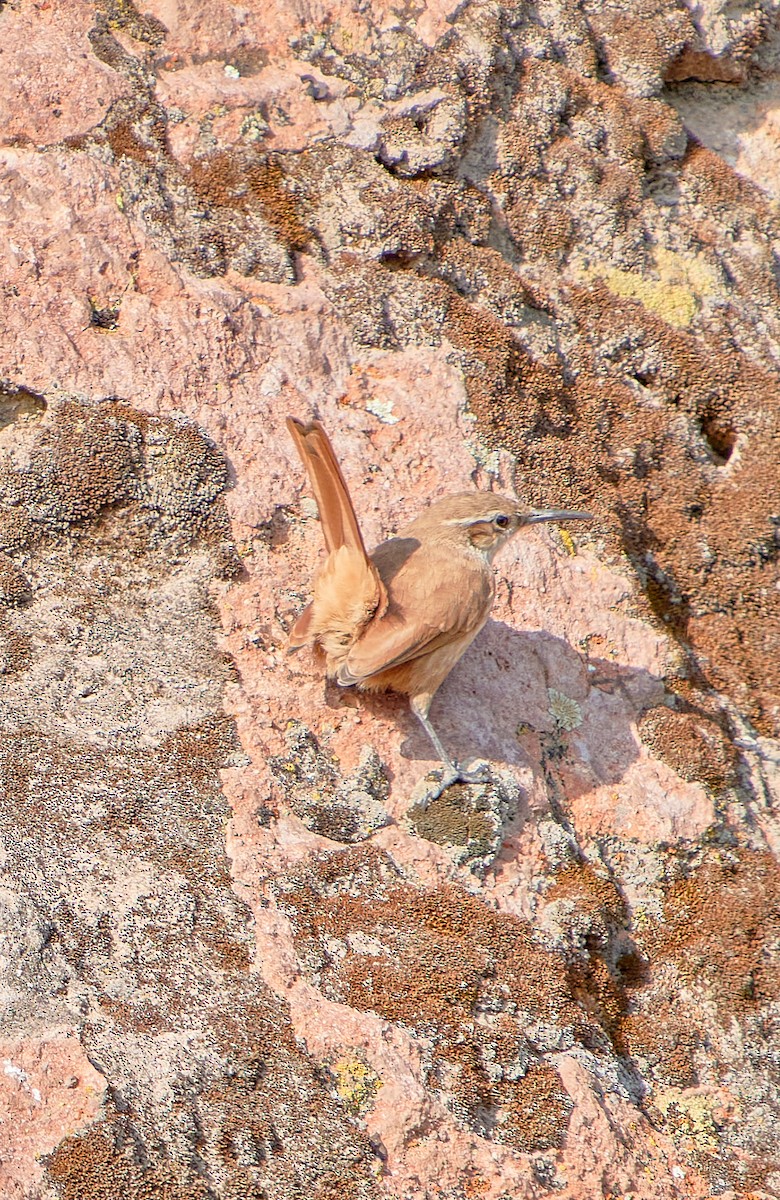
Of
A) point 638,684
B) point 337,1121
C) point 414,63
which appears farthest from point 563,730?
point 414,63

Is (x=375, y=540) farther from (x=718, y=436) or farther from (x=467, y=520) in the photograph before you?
(x=718, y=436)

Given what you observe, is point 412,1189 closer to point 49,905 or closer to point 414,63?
point 49,905

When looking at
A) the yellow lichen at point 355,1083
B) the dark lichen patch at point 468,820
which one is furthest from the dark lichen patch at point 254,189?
the yellow lichen at point 355,1083

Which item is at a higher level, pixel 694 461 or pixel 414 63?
pixel 414 63

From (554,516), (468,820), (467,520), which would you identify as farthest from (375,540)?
(468,820)

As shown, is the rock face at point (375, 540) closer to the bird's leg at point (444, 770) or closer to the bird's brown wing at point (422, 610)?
the bird's leg at point (444, 770)

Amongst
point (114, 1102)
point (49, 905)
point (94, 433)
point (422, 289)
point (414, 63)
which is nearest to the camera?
point (114, 1102)
